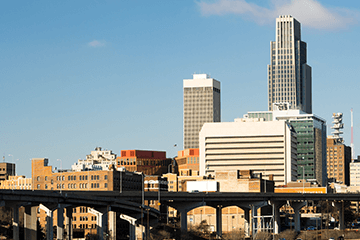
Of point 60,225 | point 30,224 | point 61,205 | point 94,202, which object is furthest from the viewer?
point 94,202

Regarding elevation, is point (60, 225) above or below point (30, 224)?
below

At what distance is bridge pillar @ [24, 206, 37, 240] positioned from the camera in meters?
144

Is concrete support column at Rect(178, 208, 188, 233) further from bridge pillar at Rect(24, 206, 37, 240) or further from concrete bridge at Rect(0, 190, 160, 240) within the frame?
bridge pillar at Rect(24, 206, 37, 240)

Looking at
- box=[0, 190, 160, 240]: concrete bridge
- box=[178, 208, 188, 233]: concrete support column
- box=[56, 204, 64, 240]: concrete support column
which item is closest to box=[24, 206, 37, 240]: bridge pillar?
box=[0, 190, 160, 240]: concrete bridge

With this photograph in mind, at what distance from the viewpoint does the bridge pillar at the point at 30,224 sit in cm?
14350

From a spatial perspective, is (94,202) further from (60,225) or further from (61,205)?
(60,225)

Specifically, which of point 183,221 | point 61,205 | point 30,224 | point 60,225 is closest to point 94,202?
point 61,205

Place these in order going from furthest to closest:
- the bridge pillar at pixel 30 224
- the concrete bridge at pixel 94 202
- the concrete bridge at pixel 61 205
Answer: the bridge pillar at pixel 30 224, the concrete bridge at pixel 94 202, the concrete bridge at pixel 61 205

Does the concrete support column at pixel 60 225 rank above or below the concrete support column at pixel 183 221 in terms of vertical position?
above

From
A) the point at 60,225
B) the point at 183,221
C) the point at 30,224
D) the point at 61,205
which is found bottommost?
the point at 183,221

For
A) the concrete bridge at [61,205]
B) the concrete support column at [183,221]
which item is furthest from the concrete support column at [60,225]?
the concrete support column at [183,221]

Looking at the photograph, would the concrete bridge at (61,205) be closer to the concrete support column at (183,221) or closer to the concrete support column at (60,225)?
the concrete support column at (60,225)

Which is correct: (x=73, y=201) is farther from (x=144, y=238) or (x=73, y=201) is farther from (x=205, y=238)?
(x=205, y=238)

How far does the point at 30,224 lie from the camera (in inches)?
5743
